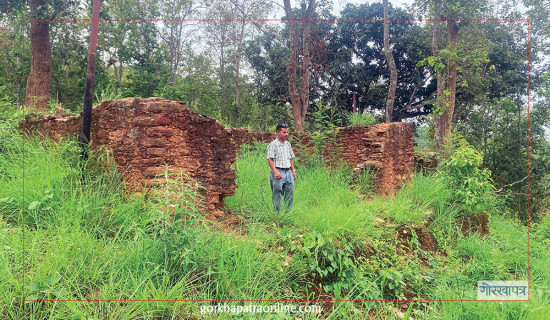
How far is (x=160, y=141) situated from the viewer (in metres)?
3.52

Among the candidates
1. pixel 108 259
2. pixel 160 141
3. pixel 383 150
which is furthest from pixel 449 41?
pixel 108 259

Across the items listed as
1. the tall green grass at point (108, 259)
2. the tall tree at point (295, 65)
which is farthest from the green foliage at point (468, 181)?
the tall tree at point (295, 65)

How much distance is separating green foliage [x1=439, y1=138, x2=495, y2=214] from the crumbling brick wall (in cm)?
431

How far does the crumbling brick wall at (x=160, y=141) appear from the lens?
3.51 metres

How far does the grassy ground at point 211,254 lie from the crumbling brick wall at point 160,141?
27cm

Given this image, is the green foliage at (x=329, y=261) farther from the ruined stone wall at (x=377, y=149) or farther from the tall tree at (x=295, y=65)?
the tall tree at (x=295, y=65)

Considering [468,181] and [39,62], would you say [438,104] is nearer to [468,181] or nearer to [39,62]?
[468,181]

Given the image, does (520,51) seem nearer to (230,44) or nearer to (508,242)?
(508,242)

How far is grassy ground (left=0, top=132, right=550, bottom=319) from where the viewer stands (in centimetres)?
224

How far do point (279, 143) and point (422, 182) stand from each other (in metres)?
3.60

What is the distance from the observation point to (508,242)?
515 cm

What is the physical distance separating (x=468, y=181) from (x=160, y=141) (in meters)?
5.27

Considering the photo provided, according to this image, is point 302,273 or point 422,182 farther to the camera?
point 422,182

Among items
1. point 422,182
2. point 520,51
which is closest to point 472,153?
point 422,182
